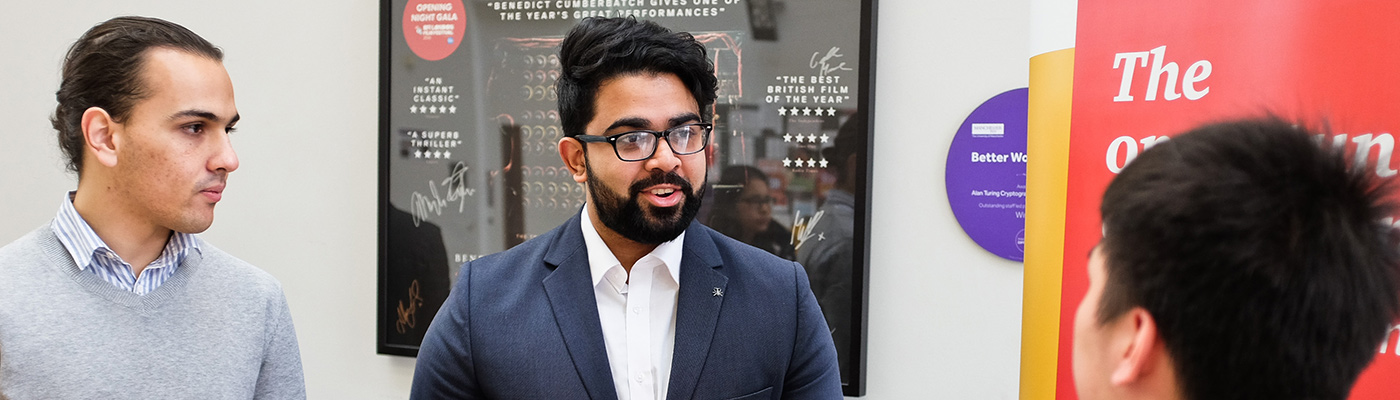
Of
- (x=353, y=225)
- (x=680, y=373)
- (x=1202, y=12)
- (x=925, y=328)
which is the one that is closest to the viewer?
(x=1202, y=12)

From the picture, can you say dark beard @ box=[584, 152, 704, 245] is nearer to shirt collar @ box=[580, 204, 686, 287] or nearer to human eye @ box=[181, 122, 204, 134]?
shirt collar @ box=[580, 204, 686, 287]

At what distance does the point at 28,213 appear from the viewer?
2.93 meters

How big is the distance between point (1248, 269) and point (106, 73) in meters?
1.42

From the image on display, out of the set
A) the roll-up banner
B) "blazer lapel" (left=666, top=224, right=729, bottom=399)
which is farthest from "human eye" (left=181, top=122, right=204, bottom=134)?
the roll-up banner

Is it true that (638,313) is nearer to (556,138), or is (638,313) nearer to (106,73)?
(106,73)

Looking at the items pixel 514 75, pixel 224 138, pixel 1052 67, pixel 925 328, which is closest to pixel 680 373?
pixel 1052 67

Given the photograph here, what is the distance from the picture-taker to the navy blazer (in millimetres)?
1336

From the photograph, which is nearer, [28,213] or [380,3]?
[380,3]

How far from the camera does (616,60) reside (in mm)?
1335

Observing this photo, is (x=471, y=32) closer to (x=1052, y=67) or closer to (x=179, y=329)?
(x=179, y=329)

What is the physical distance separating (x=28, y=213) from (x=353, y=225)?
122 cm
